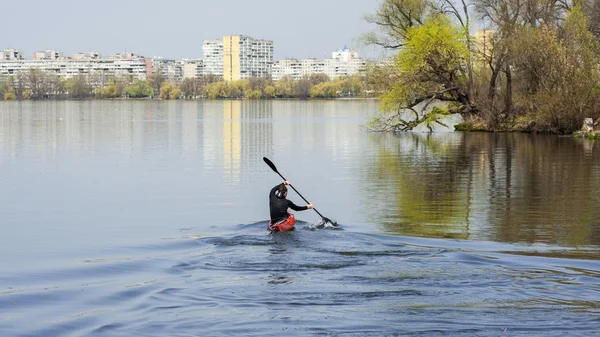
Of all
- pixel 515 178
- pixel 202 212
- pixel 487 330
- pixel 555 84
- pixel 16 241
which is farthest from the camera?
pixel 555 84

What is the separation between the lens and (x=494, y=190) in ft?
97.6

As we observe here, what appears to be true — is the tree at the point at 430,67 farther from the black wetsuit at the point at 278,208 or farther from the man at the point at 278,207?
the black wetsuit at the point at 278,208

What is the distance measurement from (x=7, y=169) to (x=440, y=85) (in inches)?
1336

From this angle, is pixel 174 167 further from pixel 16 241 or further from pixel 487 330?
pixel 487 330

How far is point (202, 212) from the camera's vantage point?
25750mm

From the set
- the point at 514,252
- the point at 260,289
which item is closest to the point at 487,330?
the point at 260,289

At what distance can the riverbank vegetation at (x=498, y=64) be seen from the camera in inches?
2197

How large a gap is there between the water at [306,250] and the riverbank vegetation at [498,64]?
55.4 feet

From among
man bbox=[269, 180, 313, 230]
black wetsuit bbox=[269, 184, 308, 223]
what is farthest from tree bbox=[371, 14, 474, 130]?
black wetsuit bbox=[269, 184, 308, 223]

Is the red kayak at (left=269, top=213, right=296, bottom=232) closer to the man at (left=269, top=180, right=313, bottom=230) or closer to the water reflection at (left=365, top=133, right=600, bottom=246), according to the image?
the man at (left=269, top=180, right=313, bottom=230)

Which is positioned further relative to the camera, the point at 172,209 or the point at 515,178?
the point at 515,178

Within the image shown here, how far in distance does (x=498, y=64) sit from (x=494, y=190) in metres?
34.0

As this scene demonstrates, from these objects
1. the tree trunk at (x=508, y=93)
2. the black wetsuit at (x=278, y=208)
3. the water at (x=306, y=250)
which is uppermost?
the tree trunk at (x=508, y=93)

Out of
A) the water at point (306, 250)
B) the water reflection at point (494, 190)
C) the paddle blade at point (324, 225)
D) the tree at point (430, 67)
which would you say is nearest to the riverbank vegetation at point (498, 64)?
the tree at point (430, 67)
